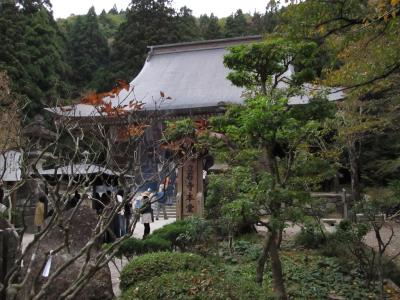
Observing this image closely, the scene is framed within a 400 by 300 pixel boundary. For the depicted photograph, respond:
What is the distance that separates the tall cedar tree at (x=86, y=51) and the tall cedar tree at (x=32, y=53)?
4977 mm

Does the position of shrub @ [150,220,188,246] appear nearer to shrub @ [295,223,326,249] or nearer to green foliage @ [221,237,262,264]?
green foliage @ [221,237,262,264]

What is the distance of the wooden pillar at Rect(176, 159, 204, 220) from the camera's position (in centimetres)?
1206

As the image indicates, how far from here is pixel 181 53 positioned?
25.5 m

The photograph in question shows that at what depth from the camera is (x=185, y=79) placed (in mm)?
21875

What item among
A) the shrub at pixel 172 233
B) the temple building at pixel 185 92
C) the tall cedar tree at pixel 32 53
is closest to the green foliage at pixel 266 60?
the shrub at pixel 172 233

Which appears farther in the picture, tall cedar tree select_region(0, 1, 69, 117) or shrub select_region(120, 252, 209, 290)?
tall cedar tree select_region(0, 1, 69, 117)

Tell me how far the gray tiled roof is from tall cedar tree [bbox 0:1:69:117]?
3920 mm

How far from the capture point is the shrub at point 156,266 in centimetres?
527

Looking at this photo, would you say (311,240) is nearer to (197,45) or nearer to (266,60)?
(266,60)

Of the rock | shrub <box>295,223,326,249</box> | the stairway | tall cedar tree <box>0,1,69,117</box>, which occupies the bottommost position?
the stairway

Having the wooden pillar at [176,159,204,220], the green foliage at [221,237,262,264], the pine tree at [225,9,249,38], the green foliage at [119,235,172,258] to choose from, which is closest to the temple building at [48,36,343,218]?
the wooden pillar at [176,159,204,220]

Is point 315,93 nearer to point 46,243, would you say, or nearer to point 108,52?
point 46,243

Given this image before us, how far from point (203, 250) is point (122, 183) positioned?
510 cm

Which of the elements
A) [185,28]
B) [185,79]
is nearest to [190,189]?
[185,79]
